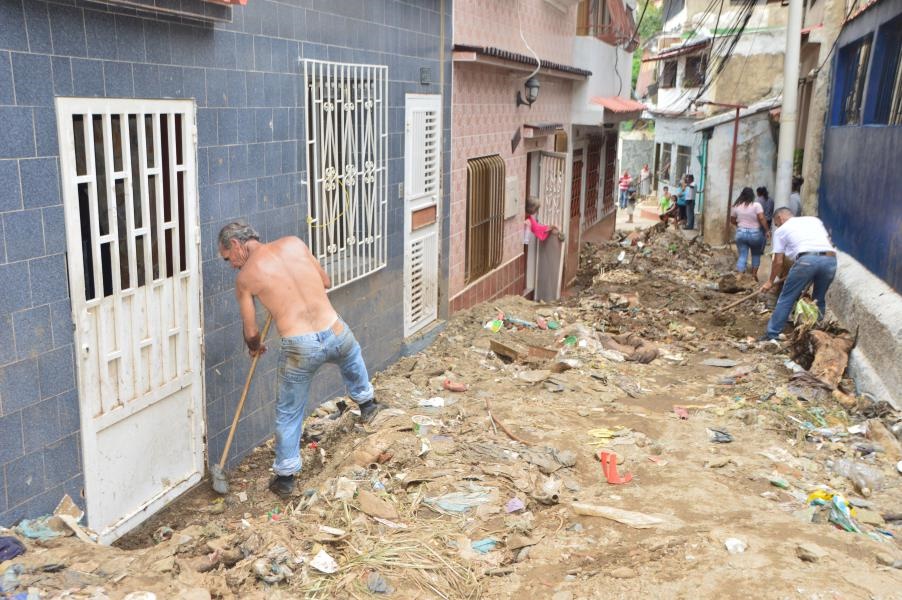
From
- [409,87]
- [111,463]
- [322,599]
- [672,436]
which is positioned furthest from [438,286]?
[322,599]

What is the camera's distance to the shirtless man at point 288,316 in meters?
4.91

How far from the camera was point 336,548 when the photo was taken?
4188 millimetres

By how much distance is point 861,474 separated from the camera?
557 cm

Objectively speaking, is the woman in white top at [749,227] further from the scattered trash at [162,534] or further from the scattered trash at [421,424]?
the scattered trash at [162,534]

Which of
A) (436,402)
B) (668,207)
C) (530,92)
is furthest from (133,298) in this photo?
(668,207)

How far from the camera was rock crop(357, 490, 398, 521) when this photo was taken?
180 inches

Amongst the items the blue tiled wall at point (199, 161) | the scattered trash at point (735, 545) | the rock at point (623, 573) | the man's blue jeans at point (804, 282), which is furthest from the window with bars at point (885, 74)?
the rock at point (623, 573)

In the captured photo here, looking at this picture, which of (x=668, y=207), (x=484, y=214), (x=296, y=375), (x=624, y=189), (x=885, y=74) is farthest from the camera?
(x=624, y=189)

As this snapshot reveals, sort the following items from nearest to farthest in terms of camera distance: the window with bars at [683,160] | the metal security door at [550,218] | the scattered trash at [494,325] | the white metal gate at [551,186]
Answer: the scattered trash at [494,325]
the metal security door at [550,218]
the white metal gate at [551,186]
the window with bars at [683,160]

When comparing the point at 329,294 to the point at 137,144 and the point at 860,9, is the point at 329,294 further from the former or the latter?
the point at 860,9

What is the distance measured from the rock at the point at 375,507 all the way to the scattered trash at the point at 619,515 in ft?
3.59

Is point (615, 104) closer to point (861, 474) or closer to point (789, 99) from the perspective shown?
point (789, 99)

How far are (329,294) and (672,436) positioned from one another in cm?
292

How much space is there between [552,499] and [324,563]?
5.22ft
